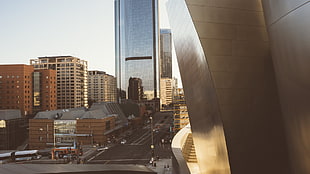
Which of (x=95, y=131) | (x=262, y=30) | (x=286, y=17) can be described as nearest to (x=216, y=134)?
(x=262, y=30)

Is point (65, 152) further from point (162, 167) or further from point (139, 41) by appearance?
point (139, 41)

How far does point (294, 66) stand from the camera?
5609mm

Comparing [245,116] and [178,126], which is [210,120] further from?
[178,126]

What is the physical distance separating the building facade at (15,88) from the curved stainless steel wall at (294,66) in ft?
342

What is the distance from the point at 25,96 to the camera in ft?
321

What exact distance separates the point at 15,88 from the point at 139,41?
98.2 meters

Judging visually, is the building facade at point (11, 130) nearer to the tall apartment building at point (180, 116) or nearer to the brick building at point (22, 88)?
the brick building at point (22, 88)

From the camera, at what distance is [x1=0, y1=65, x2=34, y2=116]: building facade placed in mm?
95750

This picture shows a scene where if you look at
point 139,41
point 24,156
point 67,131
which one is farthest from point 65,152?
point 139,41

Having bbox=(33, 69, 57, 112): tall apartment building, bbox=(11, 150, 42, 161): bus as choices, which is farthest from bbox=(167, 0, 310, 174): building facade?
bbox=(33, 69, 57, 112): tall apartment building

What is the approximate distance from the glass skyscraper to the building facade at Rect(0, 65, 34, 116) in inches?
3560

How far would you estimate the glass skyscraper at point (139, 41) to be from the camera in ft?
582

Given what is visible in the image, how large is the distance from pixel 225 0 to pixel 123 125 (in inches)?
3212

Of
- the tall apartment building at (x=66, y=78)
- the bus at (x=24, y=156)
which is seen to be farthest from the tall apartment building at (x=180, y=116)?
the tall apartment building at (x=66, y=78)
